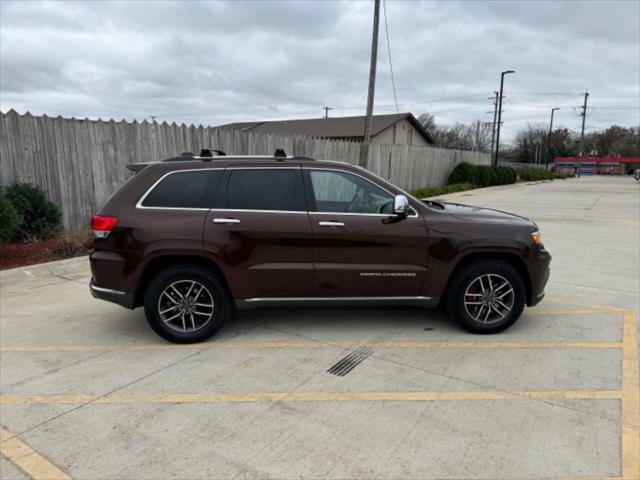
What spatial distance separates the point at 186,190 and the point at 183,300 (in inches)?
41.1

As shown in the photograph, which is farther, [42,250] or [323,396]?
[42,250]

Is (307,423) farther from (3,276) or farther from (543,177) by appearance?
(543,177)

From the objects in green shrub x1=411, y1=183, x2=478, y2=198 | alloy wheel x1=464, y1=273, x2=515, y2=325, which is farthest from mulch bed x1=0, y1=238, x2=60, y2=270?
green shrub x1=411, y1=183, x2=478, y2=198

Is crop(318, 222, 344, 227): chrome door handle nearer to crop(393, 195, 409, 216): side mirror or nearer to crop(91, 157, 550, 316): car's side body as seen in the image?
crop(91, 157, 550, 316): car's side body

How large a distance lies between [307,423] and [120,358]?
2.03m

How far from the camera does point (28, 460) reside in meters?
2.80

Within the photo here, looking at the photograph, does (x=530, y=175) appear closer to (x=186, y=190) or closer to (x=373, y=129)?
(x=373, y=129)

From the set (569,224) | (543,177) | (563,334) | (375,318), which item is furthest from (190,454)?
(543,177)

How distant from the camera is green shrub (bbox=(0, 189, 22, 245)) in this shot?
7.20 meters

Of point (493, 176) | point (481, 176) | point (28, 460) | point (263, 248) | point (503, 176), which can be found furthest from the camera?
point (503, 176)

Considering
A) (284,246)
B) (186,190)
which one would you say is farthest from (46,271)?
(284,246)

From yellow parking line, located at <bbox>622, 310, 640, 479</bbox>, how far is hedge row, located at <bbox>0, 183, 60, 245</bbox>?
813 centimetres

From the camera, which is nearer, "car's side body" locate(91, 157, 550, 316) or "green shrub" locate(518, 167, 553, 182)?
"car's side body" locate(91, 157, 550, 316)

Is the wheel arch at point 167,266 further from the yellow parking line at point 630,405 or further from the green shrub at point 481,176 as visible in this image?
the green shrub at point 481,176
